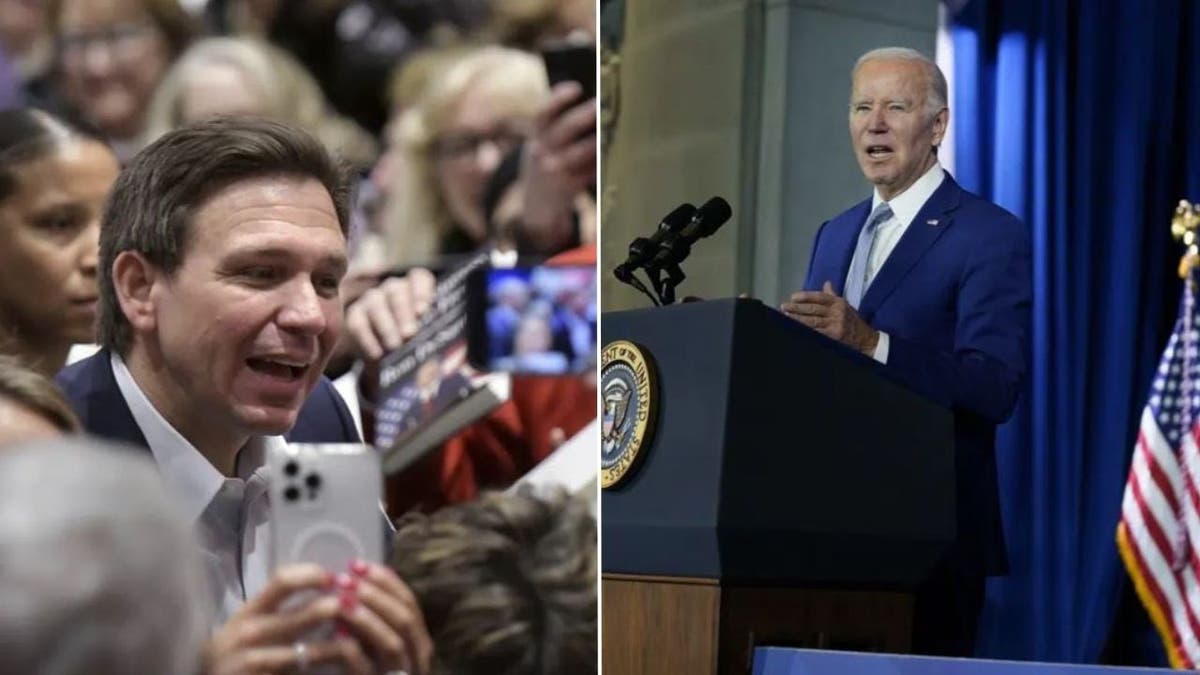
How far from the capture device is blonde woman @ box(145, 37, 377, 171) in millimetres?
2035

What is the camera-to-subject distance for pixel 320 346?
209 centimetres

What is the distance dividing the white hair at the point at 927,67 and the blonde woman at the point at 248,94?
2102mm

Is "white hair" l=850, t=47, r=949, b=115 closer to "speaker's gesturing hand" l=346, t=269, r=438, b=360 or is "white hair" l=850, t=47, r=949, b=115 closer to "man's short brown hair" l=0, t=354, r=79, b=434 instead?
"speaker's gesturing hand" l=346, t=269, r=438, b=360

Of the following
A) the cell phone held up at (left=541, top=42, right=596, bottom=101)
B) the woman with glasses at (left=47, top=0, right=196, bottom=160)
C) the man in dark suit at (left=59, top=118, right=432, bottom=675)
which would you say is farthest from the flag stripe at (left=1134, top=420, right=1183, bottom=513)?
the woman with glasses at (left=47, top=0, right=196, bottom=160)

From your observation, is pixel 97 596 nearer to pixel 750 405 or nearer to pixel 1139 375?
pixel 750 405

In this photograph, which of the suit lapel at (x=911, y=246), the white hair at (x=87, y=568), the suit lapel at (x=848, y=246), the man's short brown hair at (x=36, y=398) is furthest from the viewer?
the suit lapel at (x=848, y=246)

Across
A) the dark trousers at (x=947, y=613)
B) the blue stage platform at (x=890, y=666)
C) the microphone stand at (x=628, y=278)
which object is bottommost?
the dark trousers at (x=947, y=613)

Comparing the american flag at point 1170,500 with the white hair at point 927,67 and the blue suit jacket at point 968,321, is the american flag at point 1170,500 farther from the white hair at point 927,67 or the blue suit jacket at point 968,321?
the white hair at point 927,67

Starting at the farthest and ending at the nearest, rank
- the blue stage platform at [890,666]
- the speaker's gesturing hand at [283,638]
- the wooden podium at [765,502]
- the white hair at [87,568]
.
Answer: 1. the wooden podium at [765,502]
2. the blue stage platform at [890,666]
3. the speaker's gesturing hand at [283,638]
4. the white hair at [87,568]

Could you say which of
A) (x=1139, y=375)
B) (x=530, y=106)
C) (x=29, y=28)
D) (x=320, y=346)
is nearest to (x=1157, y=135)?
(x=1139, y=375)

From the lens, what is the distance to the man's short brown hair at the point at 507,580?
2150 mm

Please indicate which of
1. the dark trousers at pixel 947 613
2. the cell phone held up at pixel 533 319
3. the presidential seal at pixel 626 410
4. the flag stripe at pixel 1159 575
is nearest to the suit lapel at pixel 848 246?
the presidential seal at pixel 626 410

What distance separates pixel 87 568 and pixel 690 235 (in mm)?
3348

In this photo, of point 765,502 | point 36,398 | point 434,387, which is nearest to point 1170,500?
point 765,502
